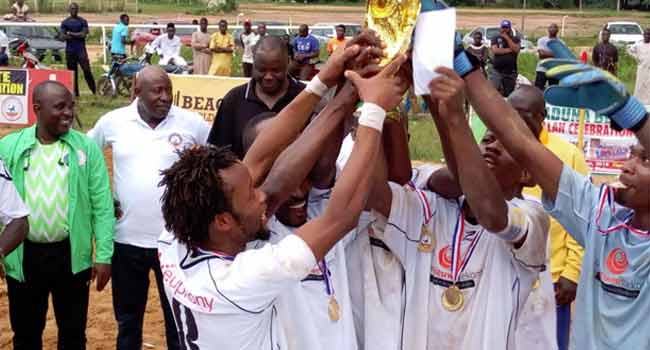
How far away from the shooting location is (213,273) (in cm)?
298

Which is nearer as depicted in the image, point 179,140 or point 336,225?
point 336,225

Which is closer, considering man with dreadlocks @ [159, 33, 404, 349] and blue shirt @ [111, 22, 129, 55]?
man with dreadlocks @ [159, 33, 404, 349]

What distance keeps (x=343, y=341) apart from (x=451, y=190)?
698 millimetres

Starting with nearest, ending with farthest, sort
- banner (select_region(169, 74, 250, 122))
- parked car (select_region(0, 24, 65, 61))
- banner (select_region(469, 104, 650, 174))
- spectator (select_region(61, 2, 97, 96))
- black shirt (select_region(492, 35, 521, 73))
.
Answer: banner (select_region(469, 104, 650, 174)), banner (select_region(169, 74, 250, 122)), black shirt (select_region(492, 35, 521, 73)), spectator (select_region(61, 2, 97, 96)), parked car (select_region(0, 24, 65, 61))

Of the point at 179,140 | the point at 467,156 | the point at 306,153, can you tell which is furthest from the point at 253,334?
the point at 179,140

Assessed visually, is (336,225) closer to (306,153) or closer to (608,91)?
(306,153)

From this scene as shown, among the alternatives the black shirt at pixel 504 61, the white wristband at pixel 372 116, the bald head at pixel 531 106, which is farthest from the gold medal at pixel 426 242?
the black shirt at pixel 504 61

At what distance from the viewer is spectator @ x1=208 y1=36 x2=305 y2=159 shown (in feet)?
18.7

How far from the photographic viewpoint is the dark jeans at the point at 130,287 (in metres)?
6.00

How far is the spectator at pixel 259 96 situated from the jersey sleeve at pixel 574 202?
2686mm

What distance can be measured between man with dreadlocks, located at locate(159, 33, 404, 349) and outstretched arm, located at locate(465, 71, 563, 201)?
10.8 inches

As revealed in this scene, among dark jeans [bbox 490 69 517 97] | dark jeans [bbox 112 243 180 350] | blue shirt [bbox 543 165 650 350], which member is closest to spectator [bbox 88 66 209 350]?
dark jeans [bbox 112 243 180 350]

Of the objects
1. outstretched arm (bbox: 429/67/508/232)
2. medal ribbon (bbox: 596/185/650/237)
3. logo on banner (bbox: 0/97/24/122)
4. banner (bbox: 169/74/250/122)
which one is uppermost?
outstretched arm (bbox: 429/67/508/232)

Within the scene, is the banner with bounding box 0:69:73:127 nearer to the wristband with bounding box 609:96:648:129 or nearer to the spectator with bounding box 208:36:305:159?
the spectator with bounding box 208:36:305:159
